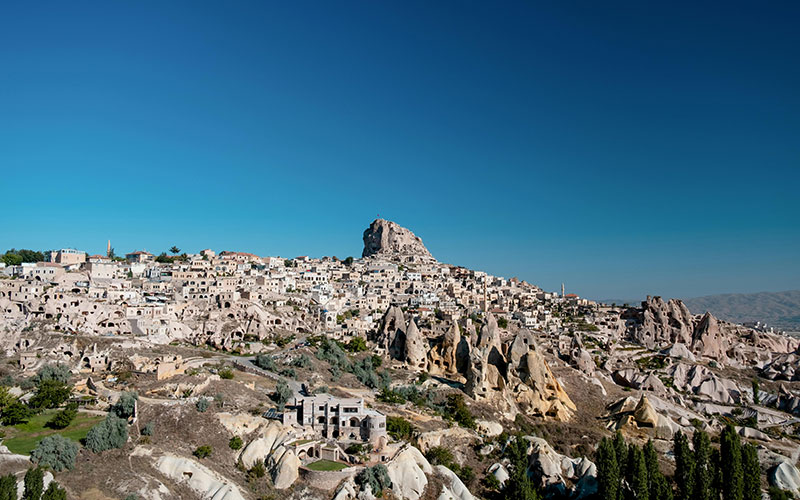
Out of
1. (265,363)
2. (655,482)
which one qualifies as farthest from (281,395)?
(655,482)

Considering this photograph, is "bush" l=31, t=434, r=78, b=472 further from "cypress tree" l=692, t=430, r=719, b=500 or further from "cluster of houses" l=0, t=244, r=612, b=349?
"cypress tree" l=692, t=430, r=719, b=500

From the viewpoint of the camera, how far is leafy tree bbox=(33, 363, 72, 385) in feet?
118

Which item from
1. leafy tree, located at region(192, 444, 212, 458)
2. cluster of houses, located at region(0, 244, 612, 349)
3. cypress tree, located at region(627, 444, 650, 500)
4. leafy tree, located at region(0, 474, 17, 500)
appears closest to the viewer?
leafy tree, located at region(0, 474, 17, 500)

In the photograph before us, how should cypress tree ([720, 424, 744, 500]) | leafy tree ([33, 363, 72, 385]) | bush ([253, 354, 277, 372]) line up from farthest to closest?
bush ([253, 354, 277, 372])
leafy tree ([33, 363, 72, 385])
cypress tree ([720, 424, 744, 500])

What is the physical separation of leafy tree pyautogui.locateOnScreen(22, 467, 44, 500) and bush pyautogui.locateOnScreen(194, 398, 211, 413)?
30.3 feet

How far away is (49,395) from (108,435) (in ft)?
25.8

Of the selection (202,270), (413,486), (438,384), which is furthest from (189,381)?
(202,270)

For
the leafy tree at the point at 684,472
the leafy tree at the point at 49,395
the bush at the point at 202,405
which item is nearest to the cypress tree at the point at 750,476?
the leafy tree at the point at 684,472

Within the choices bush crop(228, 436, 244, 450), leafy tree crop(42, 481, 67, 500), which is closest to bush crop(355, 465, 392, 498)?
bush crop(228, 436, 244, 450)

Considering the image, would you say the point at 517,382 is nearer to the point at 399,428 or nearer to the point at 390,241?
the point at 399,428

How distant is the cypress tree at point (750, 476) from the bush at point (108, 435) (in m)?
34.4

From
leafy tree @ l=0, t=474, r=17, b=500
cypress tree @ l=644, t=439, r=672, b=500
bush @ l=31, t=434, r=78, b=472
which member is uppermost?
bush @ l=31, t=434, r=78, b=472

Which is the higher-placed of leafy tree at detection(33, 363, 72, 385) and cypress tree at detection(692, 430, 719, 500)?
leafy tree at detection(33, 363, 72, 385)

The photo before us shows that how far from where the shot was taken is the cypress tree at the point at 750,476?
31391mm
